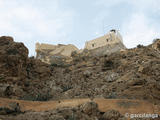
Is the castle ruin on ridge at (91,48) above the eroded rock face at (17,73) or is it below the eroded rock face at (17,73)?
above

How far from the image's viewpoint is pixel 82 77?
92.3 feet

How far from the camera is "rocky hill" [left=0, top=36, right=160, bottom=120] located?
65.6 feet

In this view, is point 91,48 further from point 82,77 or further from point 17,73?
point 17,73

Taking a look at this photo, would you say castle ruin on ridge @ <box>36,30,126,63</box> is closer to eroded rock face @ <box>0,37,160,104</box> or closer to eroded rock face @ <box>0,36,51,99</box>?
eroded rock face @ <box>0,37,160,104</box>

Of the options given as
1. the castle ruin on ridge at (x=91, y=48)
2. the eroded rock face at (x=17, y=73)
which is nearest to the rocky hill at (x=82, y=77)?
the eroded rock face at (x=17, y=73)

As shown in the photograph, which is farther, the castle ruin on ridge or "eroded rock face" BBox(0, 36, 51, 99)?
the castle ruin on ridge

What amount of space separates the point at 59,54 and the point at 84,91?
67.5 ft

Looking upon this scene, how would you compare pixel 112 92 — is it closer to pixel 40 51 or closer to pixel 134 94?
A: pixel 134 94

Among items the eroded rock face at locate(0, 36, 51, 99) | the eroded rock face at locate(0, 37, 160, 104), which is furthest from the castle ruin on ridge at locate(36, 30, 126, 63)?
the eroded rock face at locate(0, 36, 51, 99)

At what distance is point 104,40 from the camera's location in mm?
40406

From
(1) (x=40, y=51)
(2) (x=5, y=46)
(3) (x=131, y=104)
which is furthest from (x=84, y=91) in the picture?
(1) (x=40, y=51)

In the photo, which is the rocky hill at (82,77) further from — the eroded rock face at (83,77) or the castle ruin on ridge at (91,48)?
the castle ruin on ridge at (91,48)

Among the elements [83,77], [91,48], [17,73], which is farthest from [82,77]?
[91,48]

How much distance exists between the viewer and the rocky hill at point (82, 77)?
2000 centimetres
